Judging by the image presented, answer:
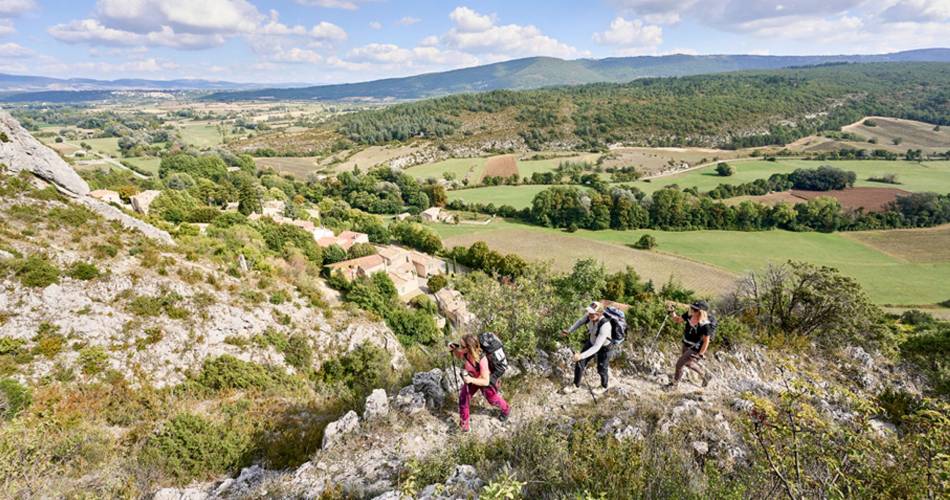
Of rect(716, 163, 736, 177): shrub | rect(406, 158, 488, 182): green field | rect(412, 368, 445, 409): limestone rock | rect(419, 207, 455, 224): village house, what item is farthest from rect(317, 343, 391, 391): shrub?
rect(716, 163, 736, 177): shrub

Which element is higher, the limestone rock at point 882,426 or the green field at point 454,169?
the green field at point 454,169

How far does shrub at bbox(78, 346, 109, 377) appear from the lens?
12.7 m

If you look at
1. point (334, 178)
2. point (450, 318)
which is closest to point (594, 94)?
point (334, 178)

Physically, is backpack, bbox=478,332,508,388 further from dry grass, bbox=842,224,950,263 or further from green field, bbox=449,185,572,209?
green field, bbox=449,185,572,209

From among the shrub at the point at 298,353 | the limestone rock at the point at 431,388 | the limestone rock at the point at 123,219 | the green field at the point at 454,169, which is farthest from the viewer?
Result: the green field at the point at 454,169

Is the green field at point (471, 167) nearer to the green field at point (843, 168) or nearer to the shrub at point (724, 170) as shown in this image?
the green field at point (843, 168)

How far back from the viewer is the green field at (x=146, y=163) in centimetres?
6394

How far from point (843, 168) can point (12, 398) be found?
353 feet

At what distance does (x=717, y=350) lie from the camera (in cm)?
1023

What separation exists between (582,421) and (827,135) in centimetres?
13641

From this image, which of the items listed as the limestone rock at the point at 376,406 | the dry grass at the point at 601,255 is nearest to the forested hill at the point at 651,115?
the dry grass at the point at 601,255

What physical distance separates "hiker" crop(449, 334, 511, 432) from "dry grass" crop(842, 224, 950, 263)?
184 ft

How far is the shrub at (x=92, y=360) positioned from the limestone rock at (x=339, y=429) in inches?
416

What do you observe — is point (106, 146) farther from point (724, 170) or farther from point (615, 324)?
point (724, 170)
